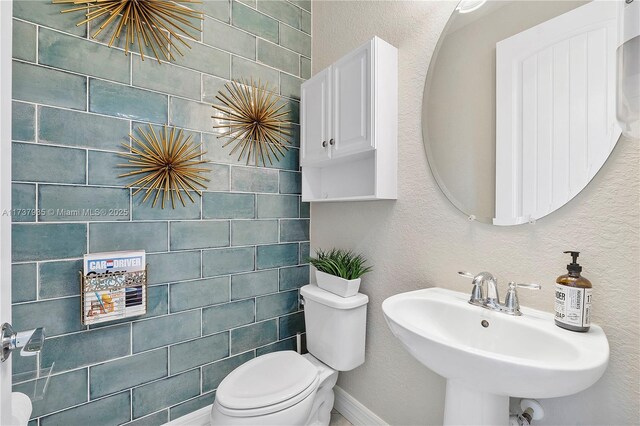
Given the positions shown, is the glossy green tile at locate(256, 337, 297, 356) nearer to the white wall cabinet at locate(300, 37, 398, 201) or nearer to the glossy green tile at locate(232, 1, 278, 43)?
the white wall cabinet at locate(300, 37, 398, 201)

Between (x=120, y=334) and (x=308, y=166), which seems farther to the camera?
(x=308, y=166)

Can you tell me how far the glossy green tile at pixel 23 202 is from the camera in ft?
3.61

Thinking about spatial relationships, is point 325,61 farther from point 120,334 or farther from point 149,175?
point 120,334

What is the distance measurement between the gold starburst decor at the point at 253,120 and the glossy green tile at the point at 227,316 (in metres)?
0.80

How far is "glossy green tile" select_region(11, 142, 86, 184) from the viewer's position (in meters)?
1.11

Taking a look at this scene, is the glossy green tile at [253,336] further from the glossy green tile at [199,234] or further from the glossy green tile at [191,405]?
the glossy green tile at [199,234]

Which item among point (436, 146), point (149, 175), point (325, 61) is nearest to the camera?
point (436, 146)

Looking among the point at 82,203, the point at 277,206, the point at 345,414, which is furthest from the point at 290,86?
the point at 345,414

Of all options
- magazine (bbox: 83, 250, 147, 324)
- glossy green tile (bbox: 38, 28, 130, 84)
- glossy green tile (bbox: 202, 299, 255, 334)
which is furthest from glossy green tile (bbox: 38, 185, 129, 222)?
glossy green tile (bbox: 202, 299, 255, 334)

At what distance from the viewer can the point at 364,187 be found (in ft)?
5.16

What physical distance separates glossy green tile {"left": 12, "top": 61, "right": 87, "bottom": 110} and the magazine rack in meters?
0.69

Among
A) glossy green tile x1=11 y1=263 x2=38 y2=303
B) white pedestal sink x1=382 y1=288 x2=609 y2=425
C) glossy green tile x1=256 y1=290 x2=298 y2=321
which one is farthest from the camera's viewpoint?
glossy green tile x1=256 y1=290 x2=298 y2=321

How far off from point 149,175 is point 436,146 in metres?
1.29

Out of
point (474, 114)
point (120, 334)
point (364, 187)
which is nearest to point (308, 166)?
point (364, 187)
